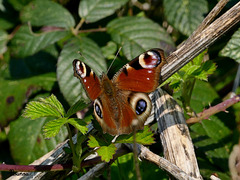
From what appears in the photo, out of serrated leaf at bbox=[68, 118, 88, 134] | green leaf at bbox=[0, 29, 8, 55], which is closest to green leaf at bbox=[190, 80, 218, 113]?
serrated leaf at bbox=[68, 118, 88, 134]

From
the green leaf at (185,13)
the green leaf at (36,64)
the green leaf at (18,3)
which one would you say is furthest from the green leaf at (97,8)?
the green leaf at (18,3)

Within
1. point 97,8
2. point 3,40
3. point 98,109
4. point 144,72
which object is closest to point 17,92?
point 3,40

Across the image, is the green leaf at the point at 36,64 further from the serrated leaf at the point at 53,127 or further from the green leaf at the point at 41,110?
the serrated leaf at the point at 53,127

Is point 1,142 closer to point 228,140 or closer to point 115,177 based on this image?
point 115,177

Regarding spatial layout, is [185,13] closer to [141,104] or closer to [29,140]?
[141,104]

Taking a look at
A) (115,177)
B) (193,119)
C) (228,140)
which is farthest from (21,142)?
(228,140)
